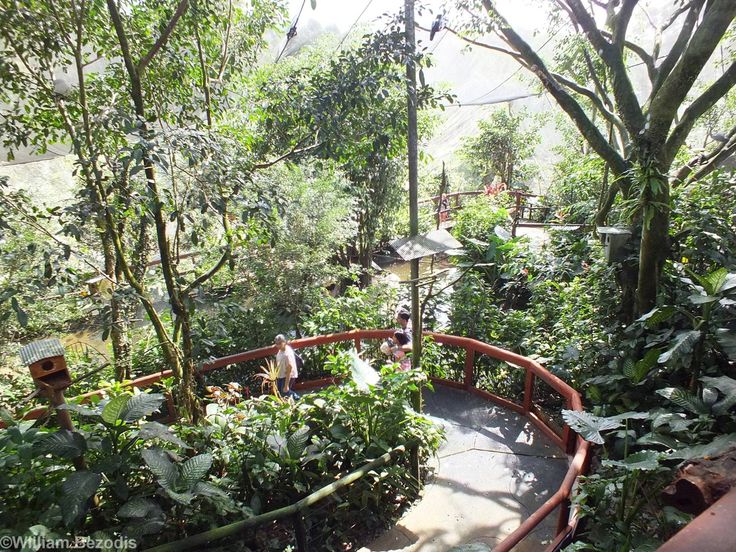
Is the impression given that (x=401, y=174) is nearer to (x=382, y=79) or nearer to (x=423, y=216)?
(x=423, y=216)

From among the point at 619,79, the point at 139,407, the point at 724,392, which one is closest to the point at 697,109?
the point at 619,79

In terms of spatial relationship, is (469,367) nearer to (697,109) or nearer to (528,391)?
(528,391)

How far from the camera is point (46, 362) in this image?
6.66ft

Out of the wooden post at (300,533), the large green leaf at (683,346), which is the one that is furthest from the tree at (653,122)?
the wooden post at (300,533)

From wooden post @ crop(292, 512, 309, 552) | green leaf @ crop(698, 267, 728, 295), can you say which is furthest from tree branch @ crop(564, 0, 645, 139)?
wooden post @ crop(292, 512, 309, 552)

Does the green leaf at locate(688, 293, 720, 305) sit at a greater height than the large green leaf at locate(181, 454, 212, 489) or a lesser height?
greater

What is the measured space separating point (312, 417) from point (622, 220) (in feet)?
12.5

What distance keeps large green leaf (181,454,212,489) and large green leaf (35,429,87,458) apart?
0.56 meters

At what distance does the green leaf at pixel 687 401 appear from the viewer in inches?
97.2

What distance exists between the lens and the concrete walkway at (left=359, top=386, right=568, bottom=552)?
299 centimetres

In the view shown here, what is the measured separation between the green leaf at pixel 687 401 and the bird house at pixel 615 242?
1695mm

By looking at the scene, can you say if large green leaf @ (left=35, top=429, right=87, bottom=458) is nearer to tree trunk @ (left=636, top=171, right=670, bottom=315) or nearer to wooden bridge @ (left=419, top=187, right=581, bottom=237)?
tree trunk @ (left=636, top=171, right=670, bottom=315)

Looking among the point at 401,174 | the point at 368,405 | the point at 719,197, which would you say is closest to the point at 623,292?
the point at 719,197

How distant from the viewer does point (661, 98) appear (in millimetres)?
3545
